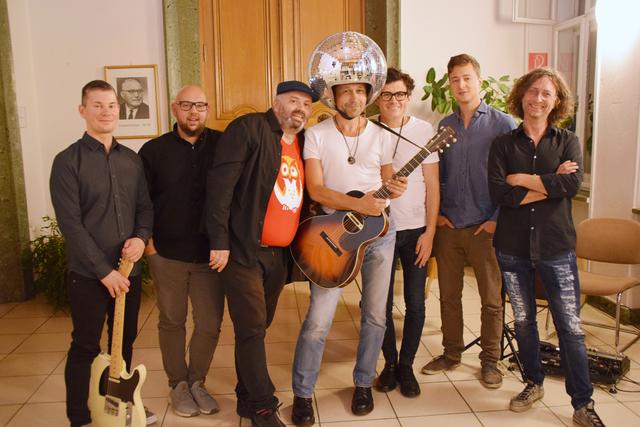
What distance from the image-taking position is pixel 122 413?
6.65ft

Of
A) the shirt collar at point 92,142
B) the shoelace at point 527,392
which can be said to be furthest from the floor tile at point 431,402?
the shirt collar at point 92,142

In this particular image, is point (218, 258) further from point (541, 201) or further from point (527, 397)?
point (527, 397)

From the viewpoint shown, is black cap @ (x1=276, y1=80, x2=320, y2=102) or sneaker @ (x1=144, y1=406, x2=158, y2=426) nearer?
black cap @ (x1=276, y1=80, x2=320, y2=102)

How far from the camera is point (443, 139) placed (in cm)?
214

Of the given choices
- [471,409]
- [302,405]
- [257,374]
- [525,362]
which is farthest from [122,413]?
[525,362]

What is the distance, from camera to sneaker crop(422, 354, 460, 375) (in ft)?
9.26

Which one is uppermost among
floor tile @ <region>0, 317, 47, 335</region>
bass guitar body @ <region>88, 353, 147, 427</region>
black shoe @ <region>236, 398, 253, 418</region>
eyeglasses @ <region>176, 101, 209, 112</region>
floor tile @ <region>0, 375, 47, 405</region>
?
eyeglasses @ <region>176, 101, 209, 112</region>

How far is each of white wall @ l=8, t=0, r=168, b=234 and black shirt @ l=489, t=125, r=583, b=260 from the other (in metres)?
3.06

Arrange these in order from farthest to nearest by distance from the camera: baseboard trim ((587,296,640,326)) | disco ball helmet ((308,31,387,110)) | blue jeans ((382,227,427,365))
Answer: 1. baseboard trim ((587,296,640,326))
2. blue jeans ((382,227,427,365))
3. disco ball helmet ((308,31,387,110))

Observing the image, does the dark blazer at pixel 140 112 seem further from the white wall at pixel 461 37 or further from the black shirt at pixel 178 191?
the black shirt at pixel 178 191

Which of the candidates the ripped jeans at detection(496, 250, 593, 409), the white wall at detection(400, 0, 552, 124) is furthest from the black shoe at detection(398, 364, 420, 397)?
the white wall at detection(400, 0, 552, 124)

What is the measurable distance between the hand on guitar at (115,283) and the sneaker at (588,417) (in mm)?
1887

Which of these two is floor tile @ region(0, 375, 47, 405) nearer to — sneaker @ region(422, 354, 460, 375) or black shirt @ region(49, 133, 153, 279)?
black shirt @ region(49, 133, 153, 279)

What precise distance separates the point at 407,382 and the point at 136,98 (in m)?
3.14
